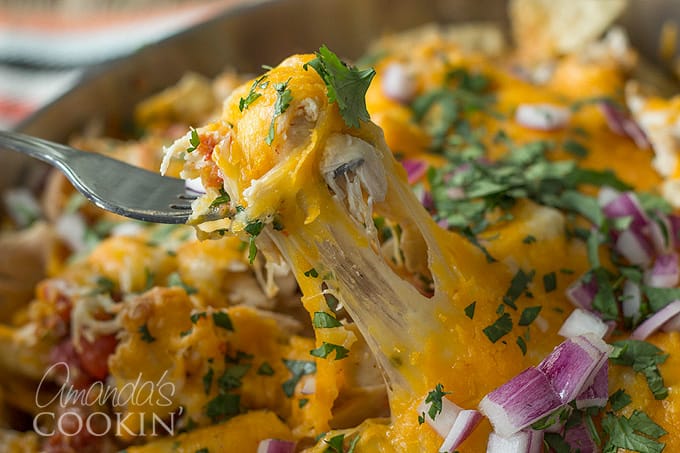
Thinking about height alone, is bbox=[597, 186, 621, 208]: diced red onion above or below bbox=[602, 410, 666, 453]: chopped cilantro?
above

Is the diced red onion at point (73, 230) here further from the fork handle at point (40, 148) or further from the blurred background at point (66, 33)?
the blurred background at point (66, 33)

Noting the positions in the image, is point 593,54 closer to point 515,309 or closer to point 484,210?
point 484,210

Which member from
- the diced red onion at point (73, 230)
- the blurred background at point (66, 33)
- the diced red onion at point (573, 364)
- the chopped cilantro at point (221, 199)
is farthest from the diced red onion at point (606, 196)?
the blurred background at point (66, 33)

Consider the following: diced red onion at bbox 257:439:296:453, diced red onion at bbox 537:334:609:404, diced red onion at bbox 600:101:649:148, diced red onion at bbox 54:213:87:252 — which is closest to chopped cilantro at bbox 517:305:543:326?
diced red onion at bbox 537:334:609:404

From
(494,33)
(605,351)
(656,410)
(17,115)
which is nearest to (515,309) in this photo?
(605,351)

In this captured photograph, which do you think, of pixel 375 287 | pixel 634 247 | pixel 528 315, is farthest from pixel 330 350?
pixel 634 247

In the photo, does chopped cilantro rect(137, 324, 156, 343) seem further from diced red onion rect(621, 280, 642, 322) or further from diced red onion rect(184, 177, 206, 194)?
diced red onion rect(621, 280, 642, 322)
